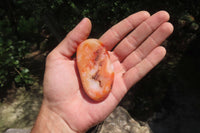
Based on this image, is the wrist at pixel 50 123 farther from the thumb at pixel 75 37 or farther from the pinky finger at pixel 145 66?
the pinky finger at pixel 145 66

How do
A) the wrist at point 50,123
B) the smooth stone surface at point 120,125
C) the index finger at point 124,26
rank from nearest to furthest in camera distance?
the wrist at point 50,123 < the index finger at point 124,26 < the smooth stone surface at point 120,125

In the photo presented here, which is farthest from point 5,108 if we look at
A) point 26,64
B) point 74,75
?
point 74,75

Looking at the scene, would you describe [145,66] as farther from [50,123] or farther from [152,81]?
[152,81]

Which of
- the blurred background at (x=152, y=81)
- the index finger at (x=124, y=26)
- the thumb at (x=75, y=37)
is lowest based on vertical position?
the blurred background at (x=152, y=81)

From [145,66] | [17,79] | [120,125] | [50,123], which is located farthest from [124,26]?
[17,79]

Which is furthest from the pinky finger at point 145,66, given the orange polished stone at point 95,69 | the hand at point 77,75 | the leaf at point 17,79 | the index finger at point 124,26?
the leaf at point 17,79

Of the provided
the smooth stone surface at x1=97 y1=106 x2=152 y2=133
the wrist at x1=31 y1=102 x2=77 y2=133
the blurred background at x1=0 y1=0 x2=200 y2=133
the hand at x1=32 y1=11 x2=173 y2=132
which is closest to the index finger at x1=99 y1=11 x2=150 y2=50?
the hand at x1=32 y1=11 x2=173 y2=132

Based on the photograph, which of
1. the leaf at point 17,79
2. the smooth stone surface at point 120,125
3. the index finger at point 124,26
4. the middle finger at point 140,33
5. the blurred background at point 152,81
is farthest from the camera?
the leaf at point 17,79
